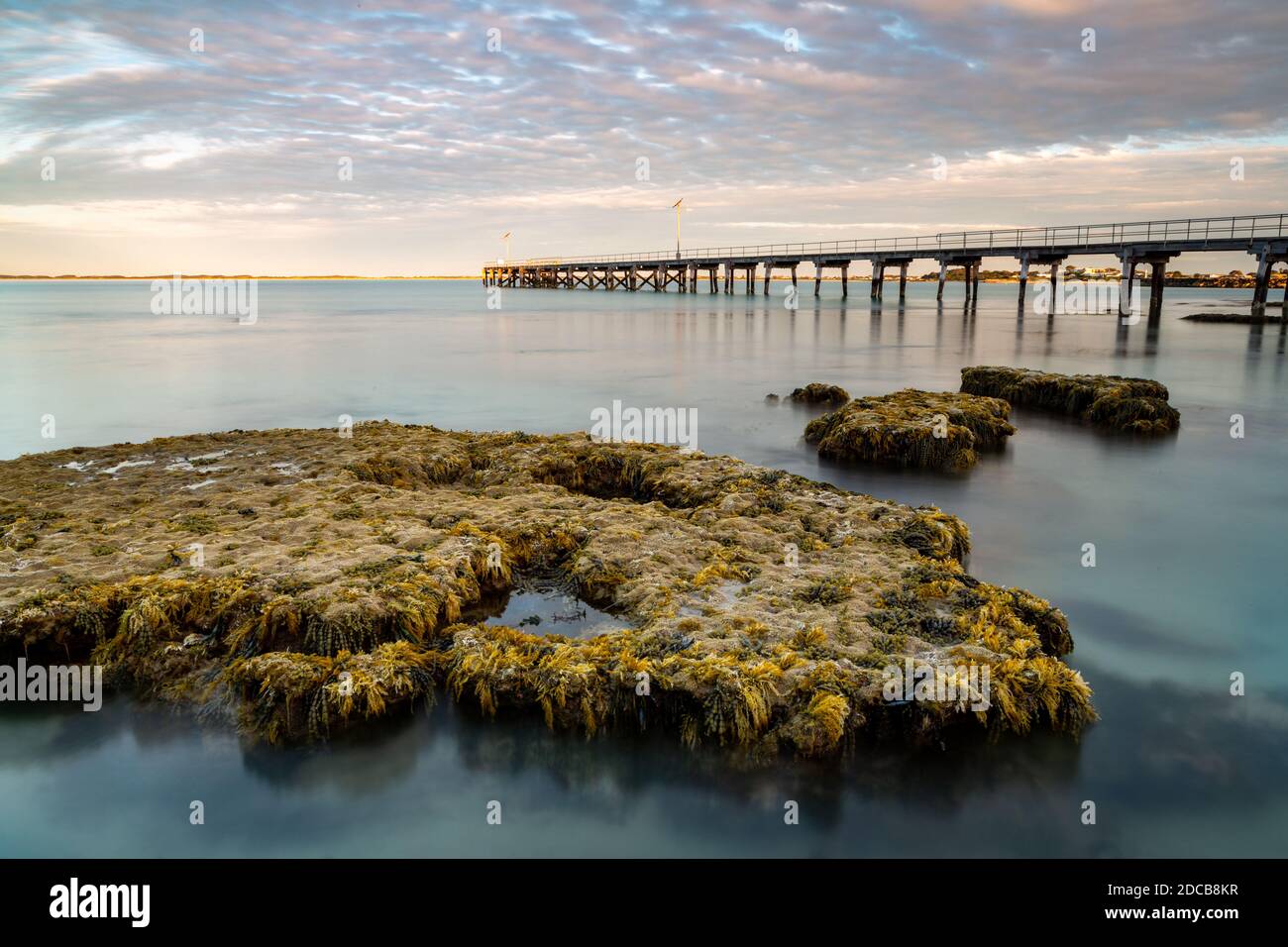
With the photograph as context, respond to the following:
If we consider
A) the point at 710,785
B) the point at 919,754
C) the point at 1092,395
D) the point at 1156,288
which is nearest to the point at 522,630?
the point at 710,785

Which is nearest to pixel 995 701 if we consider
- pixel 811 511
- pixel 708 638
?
pixel 708 638

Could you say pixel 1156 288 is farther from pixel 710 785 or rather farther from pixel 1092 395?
pixel 710 785

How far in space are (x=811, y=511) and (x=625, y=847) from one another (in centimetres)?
542

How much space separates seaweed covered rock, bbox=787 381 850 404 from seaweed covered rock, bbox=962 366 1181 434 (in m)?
3.73

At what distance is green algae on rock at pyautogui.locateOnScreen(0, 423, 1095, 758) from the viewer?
579 centimetres

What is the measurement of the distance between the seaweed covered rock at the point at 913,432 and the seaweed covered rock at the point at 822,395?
147 inches

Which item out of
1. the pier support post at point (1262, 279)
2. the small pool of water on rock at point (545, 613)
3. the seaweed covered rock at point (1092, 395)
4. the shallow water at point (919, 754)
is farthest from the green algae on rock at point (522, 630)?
the pier support post at point (1262, 279)

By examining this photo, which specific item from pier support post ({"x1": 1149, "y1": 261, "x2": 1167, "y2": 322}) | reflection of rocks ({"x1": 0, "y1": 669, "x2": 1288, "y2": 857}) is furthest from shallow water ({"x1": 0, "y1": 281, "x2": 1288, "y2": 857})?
pier support post ({"x1": 1149, "y1": 261, "x2": 1167, "y2": 322})

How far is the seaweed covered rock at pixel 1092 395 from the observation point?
17.3 m

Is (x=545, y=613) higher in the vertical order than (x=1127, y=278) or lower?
lower

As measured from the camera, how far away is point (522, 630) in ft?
24.3

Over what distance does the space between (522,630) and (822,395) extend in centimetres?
1510

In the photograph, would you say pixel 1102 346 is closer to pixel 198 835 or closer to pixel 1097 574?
pixel 1097 574

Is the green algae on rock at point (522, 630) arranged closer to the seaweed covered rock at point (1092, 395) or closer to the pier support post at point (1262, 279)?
the seaweed covered rock at point (1092, 395)
